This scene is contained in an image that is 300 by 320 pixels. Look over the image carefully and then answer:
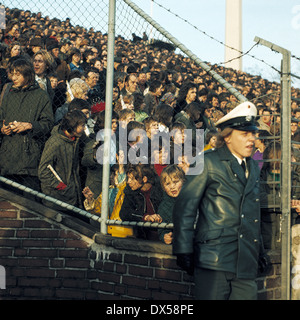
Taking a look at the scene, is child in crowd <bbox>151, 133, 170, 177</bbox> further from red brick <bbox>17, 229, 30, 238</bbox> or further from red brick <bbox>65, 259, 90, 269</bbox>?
red brick <bbox>17, 229, 30, 238</bbox>

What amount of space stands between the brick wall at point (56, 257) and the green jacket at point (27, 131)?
36cm

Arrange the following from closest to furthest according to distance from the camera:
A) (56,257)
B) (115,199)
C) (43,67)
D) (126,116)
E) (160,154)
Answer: (56,257)
(115,199)
(160,154)
(126,116)
(43,67)

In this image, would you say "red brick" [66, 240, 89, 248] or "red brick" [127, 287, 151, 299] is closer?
"red brick" [127, 287, 151, 299]

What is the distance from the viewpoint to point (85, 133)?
698 centimetres

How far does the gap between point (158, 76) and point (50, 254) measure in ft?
20.7

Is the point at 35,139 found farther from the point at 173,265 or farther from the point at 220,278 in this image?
the point at 220,278

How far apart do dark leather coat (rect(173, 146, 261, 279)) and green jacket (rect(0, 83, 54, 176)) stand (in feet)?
8.34

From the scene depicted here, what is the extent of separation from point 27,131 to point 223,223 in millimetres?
2896

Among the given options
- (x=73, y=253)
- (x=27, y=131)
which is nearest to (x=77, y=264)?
(x=73, y=253)

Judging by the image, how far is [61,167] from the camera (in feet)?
20.5

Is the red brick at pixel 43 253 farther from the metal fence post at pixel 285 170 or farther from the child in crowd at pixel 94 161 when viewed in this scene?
the metal fence post at pixel 285 170

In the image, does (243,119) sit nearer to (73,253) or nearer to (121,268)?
(121,268)

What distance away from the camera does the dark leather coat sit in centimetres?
399

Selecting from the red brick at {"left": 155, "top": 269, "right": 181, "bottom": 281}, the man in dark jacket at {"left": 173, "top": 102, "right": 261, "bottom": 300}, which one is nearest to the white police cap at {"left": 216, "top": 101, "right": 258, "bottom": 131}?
the man in dark jacket at {"left": 173, "top": 102, "right": 261, "bottom": 300}
